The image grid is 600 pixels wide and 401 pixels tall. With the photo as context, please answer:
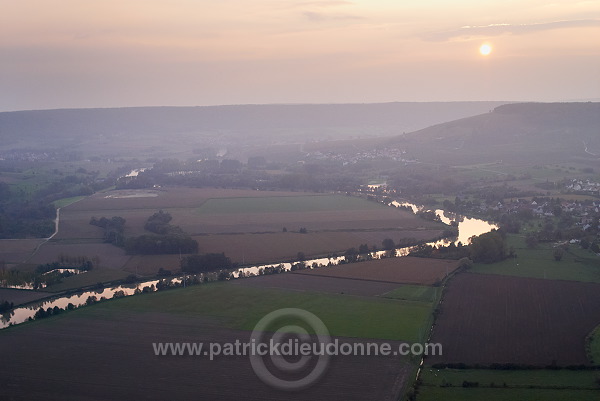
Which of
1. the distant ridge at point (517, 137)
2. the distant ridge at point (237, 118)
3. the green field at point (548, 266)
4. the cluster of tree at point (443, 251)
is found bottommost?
the green field at point (548, 266)

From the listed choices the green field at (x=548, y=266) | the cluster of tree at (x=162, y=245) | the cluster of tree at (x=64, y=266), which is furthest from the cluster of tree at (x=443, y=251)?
the cluster of tree at (x=64, y=266)

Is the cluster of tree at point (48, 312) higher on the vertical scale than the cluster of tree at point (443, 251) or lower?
higher

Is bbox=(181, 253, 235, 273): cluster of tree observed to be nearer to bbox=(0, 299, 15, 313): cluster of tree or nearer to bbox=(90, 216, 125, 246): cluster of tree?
bbox=(90, 216, 125, 246): cluster of tree

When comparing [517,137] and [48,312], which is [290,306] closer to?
[48,312]

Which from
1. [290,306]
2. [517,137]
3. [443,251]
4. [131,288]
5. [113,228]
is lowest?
[290,306]

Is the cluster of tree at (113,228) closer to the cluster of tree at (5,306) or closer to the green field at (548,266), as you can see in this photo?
the cluster of tree at (5,306)

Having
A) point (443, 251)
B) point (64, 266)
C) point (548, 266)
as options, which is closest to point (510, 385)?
point (548, 266)
